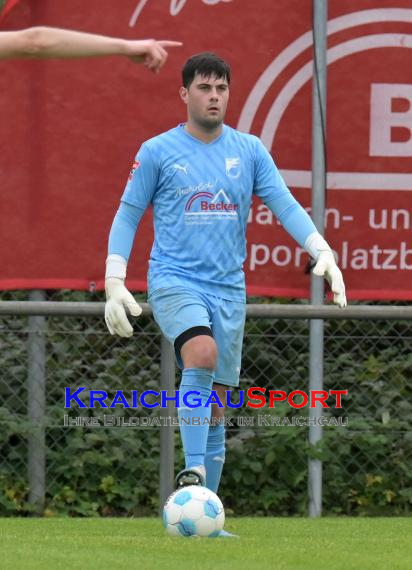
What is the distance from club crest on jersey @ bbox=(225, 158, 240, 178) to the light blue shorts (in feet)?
1.81

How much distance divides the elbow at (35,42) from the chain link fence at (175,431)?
425cm

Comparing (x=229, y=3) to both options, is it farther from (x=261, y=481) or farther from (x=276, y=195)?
(x=261, y=481)

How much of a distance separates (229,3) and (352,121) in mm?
983

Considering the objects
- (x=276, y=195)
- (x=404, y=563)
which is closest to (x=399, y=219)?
(x=276, y=195)

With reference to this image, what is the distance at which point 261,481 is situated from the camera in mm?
8242

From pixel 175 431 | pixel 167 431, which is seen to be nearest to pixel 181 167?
pixel 167 431

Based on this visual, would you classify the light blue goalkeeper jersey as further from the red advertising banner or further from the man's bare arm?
the man's bare arm

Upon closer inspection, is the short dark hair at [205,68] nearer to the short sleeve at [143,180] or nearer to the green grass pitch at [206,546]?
the short sleeve at [143,180]

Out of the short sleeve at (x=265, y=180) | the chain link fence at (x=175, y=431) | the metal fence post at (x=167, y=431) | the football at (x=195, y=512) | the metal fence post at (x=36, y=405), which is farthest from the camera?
the chain link fence at (x=175, y=431)

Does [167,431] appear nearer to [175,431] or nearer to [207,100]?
[175,431]

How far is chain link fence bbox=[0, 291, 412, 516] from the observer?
8.20 metres

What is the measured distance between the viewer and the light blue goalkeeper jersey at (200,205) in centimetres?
630

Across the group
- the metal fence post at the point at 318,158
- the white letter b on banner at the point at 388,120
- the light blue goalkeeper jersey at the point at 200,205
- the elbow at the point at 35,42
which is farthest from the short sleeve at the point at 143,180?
the elbow at the point at 35,42

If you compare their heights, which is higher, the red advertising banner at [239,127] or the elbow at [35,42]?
the red advertising banner at [239,127]
